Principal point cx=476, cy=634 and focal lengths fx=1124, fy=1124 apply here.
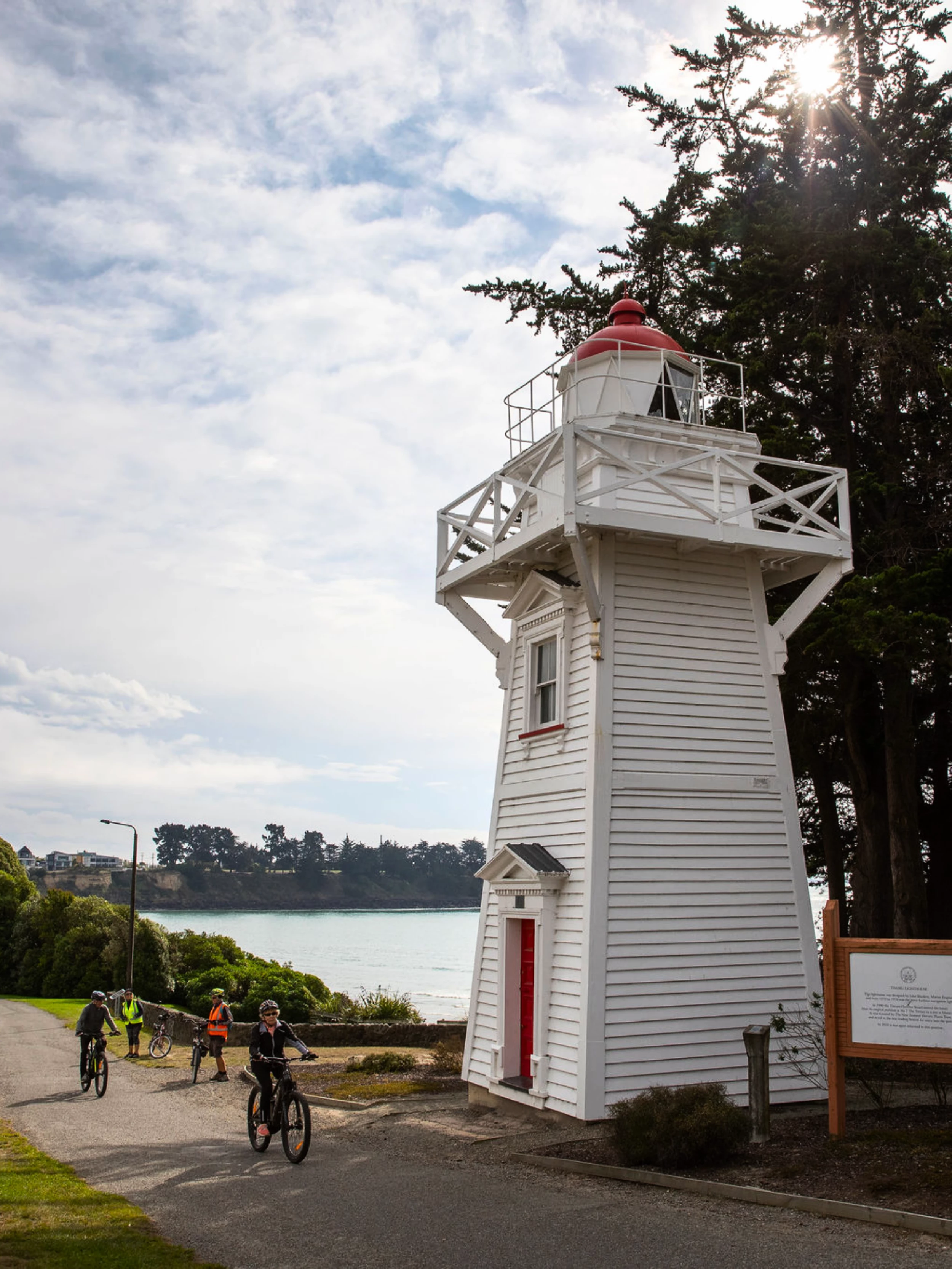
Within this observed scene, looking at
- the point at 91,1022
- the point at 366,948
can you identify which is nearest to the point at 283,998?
the point at 91,1022

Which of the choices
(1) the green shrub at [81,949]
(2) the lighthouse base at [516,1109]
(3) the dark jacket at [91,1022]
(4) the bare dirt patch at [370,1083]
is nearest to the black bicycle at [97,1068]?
(3) the dark jacket at [91,1022]

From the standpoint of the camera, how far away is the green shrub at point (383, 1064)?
835 inches

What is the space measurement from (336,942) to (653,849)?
11922cm

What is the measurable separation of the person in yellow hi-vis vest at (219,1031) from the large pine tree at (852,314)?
12.2 metres

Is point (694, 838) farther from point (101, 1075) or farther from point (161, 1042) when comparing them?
point (161, 1042)

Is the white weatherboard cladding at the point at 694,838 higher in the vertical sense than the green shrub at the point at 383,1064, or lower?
higher

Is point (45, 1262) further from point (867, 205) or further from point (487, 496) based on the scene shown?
point (867, 205)

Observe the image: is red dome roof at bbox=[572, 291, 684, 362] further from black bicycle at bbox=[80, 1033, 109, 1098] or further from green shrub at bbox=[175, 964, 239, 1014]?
green shrub at bbox=[175, 964, 239, 1014]

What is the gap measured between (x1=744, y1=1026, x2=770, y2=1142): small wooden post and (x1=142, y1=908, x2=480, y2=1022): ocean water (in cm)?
3810

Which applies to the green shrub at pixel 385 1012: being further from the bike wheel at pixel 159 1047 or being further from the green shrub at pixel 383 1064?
the green shrub at pixel 383 1064

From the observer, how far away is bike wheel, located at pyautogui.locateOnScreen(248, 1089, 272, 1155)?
1278 cm

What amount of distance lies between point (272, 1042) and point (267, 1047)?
0.34 feet

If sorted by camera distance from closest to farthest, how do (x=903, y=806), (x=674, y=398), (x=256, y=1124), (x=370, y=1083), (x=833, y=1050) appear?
(x=833, y=1050) → (x=256, y=1124) → (x=674, y=398) → (x=370, y=1083) → (x=903, y=806)

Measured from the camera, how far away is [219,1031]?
21438 mm
